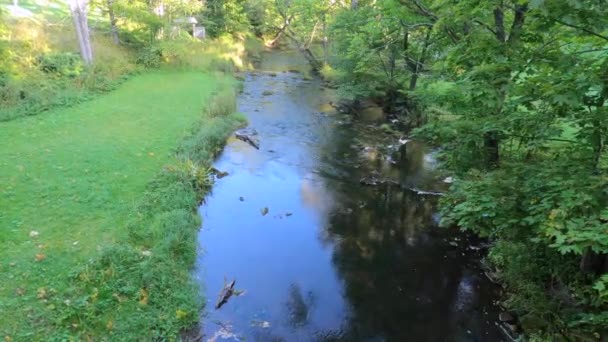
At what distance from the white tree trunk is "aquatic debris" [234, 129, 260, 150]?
336 inches

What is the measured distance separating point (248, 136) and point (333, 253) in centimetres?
809

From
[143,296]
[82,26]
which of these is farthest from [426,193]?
[82,26]

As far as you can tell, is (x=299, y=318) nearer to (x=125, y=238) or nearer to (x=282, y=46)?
(x=125, y=238)

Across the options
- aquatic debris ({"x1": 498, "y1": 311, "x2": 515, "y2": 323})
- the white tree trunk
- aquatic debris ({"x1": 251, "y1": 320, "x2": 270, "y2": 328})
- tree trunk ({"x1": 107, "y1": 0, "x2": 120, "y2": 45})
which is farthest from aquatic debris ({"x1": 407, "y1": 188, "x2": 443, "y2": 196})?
tree trunk ({"x1": 107, "y1": 0, "x2": 120, "y2": 45})

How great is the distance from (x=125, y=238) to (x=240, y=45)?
92.2 ft

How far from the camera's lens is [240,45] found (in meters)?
34.0

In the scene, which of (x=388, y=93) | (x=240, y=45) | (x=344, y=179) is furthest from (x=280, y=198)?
(x=240, y=45)

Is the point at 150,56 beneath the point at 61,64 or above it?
beneath

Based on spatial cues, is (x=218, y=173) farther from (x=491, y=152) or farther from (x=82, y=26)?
(x=82, y=26)

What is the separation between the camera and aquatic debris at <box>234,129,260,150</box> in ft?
53.4

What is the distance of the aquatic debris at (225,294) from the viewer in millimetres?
7886

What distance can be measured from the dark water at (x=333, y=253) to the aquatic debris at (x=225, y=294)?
0.12 m

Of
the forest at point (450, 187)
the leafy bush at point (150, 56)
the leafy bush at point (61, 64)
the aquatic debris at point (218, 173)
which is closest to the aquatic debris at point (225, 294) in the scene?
the forest at point (450, 187)

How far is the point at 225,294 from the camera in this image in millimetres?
8070
